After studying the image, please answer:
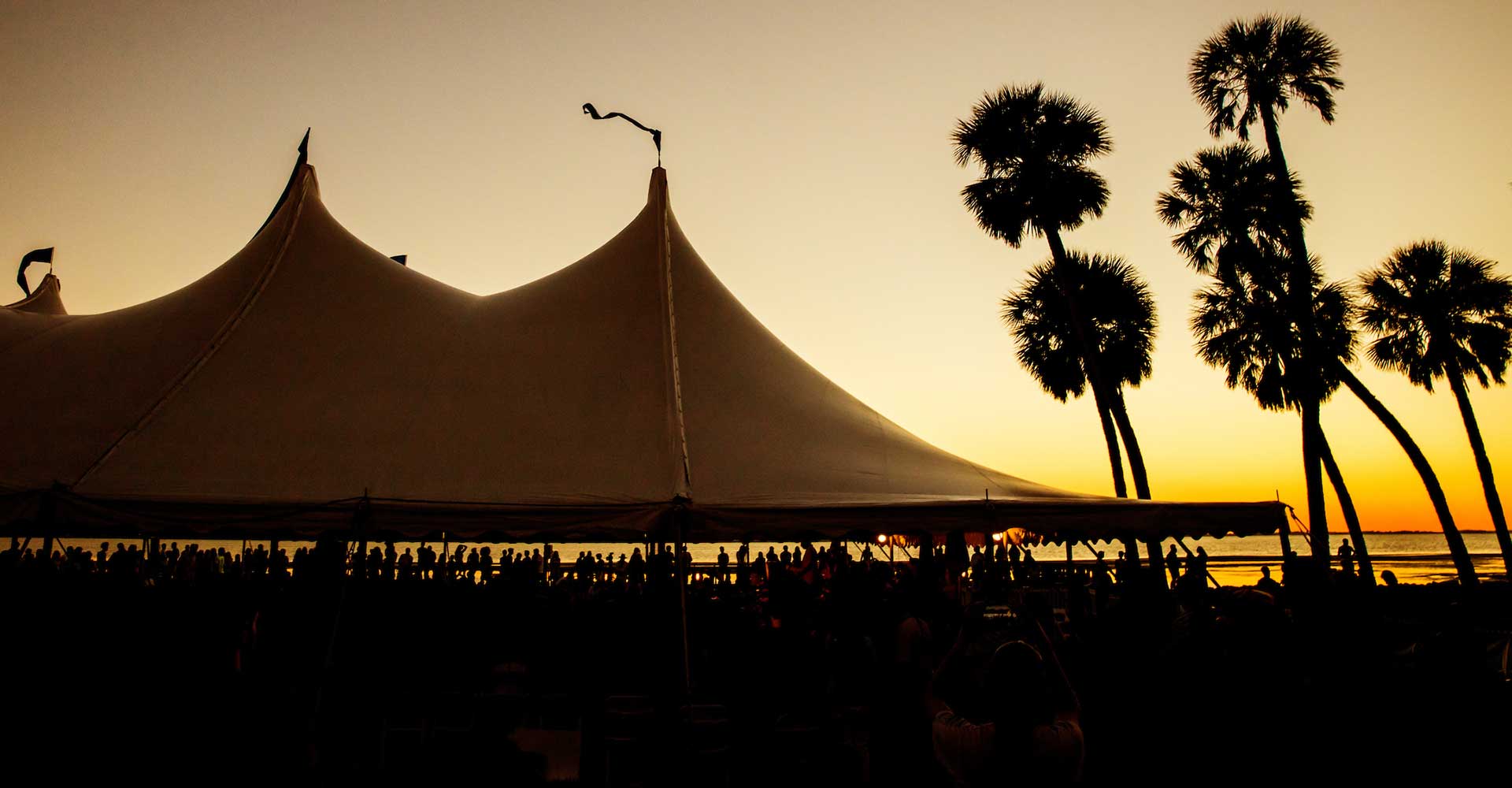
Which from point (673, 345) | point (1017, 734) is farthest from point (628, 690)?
point (1017, 734)

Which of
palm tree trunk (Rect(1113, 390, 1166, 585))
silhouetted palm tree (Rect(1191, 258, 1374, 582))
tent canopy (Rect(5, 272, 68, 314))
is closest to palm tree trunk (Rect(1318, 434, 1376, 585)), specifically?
silhouetted palm tree (Rect(1191, 258, 1374, 582))

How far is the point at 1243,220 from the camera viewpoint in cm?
1919

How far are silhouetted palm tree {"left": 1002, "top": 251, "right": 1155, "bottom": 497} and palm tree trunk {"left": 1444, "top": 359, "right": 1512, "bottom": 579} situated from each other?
723 cm

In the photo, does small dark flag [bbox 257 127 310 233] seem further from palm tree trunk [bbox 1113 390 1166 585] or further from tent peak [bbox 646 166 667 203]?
palm tree trunk [bbox 1113 390 1166 585]

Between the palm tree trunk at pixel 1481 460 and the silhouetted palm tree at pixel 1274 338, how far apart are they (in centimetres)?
258

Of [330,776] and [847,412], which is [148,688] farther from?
[847,412]

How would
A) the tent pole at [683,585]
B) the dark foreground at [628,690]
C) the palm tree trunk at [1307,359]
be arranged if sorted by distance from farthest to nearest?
the palm tree trunk at [1307,359], the tent pole at [683,585], the dark foreground at [628,690]

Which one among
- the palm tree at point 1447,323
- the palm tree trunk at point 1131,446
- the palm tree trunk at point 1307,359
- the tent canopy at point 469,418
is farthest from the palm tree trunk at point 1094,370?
the tent canopy at point 469,418

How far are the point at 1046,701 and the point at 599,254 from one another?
696cm

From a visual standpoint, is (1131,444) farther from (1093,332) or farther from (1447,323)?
(1447,323)

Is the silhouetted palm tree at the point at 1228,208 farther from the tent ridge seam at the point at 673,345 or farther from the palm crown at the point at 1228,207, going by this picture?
the tent ridge seam at the point at 673,345

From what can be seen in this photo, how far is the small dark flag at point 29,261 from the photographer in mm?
11578

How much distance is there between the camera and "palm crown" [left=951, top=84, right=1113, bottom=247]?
744 inches

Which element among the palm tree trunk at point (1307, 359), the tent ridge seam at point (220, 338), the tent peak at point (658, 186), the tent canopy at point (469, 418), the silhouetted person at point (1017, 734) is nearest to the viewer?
the silhouetted person at point (1017, 734)
